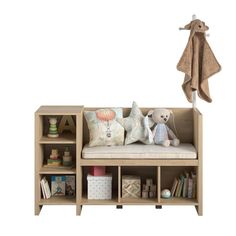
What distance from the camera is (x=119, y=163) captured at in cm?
671

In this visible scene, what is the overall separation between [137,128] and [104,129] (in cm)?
32

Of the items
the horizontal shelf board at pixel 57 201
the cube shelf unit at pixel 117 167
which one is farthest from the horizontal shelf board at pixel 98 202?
the horizontal shelf board at pixel 57 201

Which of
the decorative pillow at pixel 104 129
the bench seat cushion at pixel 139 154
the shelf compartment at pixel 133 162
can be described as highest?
the decorative pillow at pixel 104 129

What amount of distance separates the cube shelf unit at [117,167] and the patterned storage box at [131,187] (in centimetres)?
4

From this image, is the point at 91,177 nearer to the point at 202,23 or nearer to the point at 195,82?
the point at 195,82

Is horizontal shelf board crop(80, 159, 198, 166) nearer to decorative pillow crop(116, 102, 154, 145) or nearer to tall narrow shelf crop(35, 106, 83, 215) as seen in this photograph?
tall narrow shelf crop(35, 106, 83, 215)

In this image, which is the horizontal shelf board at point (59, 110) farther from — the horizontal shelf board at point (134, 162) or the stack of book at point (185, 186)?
the stack of book at point (185, 186)

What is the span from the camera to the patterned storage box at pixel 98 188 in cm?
689

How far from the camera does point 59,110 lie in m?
6.86

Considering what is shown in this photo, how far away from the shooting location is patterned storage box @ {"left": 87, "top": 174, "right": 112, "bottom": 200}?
6.89 metres

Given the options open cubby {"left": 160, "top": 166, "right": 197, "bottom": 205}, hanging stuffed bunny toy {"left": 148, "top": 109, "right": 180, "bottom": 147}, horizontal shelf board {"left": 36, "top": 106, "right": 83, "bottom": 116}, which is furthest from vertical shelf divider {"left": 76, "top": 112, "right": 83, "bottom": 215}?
open cubby {"left": 160, "top": 166, "right": 197, "bottom": 205}

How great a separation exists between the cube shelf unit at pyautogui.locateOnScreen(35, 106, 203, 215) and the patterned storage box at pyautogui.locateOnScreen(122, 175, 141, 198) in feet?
0.14

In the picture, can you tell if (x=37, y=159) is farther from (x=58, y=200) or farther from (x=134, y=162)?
(x=134, y=162)

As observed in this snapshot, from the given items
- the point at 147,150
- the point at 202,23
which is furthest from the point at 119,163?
the point at 202,23
